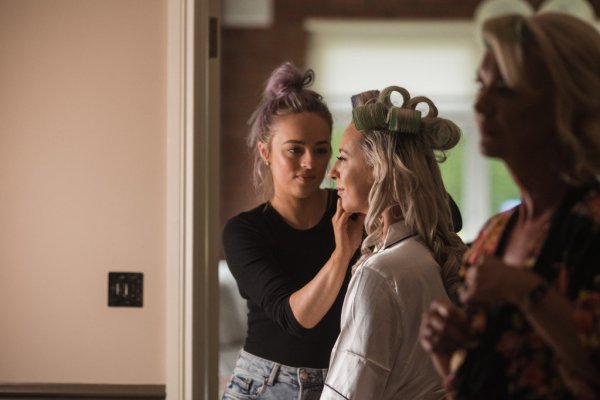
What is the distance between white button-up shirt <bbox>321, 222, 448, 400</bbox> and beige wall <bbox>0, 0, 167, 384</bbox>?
846 millimetres

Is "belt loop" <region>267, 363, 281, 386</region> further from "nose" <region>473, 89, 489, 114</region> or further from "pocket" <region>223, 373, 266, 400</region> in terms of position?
"nose" <region>473, 89, 489, 114</region>

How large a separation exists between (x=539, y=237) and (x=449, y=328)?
0.53 feet

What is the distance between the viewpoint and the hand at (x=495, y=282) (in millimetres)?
954

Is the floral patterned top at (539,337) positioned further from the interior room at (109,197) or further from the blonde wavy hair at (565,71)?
the interior room at (109,197)

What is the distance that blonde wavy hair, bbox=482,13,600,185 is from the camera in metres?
0.99

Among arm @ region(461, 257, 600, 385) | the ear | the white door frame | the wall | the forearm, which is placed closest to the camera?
Answer: arm @ region(461, 257, 600, 385)

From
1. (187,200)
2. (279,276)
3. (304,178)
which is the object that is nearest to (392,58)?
(304,178)

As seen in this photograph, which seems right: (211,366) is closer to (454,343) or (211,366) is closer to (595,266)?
(454,343)

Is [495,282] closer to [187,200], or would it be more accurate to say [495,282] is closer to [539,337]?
[539,337]

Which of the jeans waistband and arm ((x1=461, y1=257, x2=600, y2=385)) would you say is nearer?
arm ((x1=461, y1=257, x2=600, y2=385))

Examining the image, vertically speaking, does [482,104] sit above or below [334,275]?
above

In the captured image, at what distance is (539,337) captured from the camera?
98cm

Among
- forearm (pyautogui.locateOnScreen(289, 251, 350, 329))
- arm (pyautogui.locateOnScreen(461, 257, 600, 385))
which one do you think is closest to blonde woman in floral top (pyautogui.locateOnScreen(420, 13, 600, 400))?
arm (pyautogui.locateOnScreen(461, 257, 600, 385))

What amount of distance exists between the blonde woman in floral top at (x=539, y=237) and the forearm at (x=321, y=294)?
0.93 m
